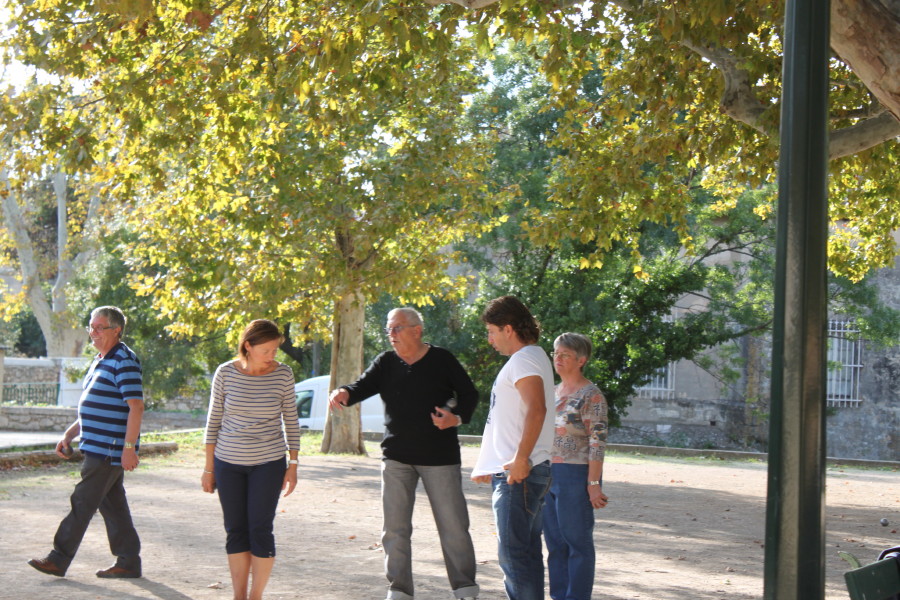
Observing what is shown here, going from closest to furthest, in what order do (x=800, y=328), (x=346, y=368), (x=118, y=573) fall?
(x=800, y=328), (x=118, y=573), (x=346, y=368)

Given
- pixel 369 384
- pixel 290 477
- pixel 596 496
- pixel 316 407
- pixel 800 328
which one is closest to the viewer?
pixel 800 328

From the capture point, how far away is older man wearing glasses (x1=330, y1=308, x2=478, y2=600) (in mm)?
6598

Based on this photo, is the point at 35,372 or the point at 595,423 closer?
the point at 595,423

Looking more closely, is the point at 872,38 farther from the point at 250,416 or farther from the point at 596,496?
the point at 250,416

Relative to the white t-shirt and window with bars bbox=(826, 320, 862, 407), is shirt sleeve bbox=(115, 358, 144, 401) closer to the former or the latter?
the white t-shirt

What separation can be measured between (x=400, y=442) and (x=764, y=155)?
8.38 meters

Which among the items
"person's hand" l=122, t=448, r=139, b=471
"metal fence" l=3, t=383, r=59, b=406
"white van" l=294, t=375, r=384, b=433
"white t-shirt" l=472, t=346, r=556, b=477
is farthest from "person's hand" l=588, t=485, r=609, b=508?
"metal fence" l=3, t=383, r=59, b=406

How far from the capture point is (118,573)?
7.57 metres

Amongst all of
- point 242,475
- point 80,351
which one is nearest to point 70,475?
point 242,475

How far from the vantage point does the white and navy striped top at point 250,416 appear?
21.4ft

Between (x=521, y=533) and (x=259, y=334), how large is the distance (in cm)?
199

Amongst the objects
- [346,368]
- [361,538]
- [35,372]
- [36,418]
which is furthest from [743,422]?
[361,538]

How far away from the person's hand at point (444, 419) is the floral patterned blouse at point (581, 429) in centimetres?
60

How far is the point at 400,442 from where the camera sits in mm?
6645
